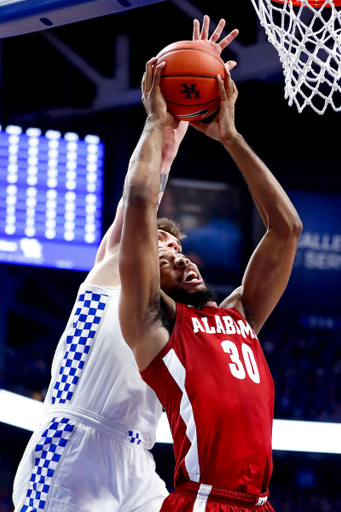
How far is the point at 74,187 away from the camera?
18.6 ft

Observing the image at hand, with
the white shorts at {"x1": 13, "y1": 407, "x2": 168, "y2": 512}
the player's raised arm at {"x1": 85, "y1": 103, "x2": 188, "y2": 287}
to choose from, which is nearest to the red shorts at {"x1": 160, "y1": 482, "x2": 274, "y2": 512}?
the white shorts at {"x1": 13, "y1": 407, "x2": 168, "y2": 512}

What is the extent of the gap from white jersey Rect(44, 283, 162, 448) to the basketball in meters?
0.75

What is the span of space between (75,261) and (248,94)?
307 centimetres

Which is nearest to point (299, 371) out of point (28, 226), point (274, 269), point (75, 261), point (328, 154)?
point (328, 154)

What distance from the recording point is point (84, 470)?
202cm

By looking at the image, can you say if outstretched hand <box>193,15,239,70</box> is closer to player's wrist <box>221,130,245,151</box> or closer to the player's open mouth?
player's wrist <box>221,130,245,151</box>

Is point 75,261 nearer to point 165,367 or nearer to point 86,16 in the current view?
point 86,16

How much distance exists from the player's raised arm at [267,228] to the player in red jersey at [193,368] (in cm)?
15

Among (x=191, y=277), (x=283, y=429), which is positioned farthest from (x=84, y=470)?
(x=283, y=429)

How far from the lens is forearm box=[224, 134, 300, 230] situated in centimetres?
211

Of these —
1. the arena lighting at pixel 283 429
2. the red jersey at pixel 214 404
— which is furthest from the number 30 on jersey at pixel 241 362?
the arena lighting at pixel 283 429

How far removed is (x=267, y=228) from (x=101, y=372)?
0.81 metres

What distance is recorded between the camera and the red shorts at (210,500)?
1.70 m

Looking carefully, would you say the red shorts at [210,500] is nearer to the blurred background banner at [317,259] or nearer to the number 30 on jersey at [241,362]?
the number 30 on jersey at [241,362]
